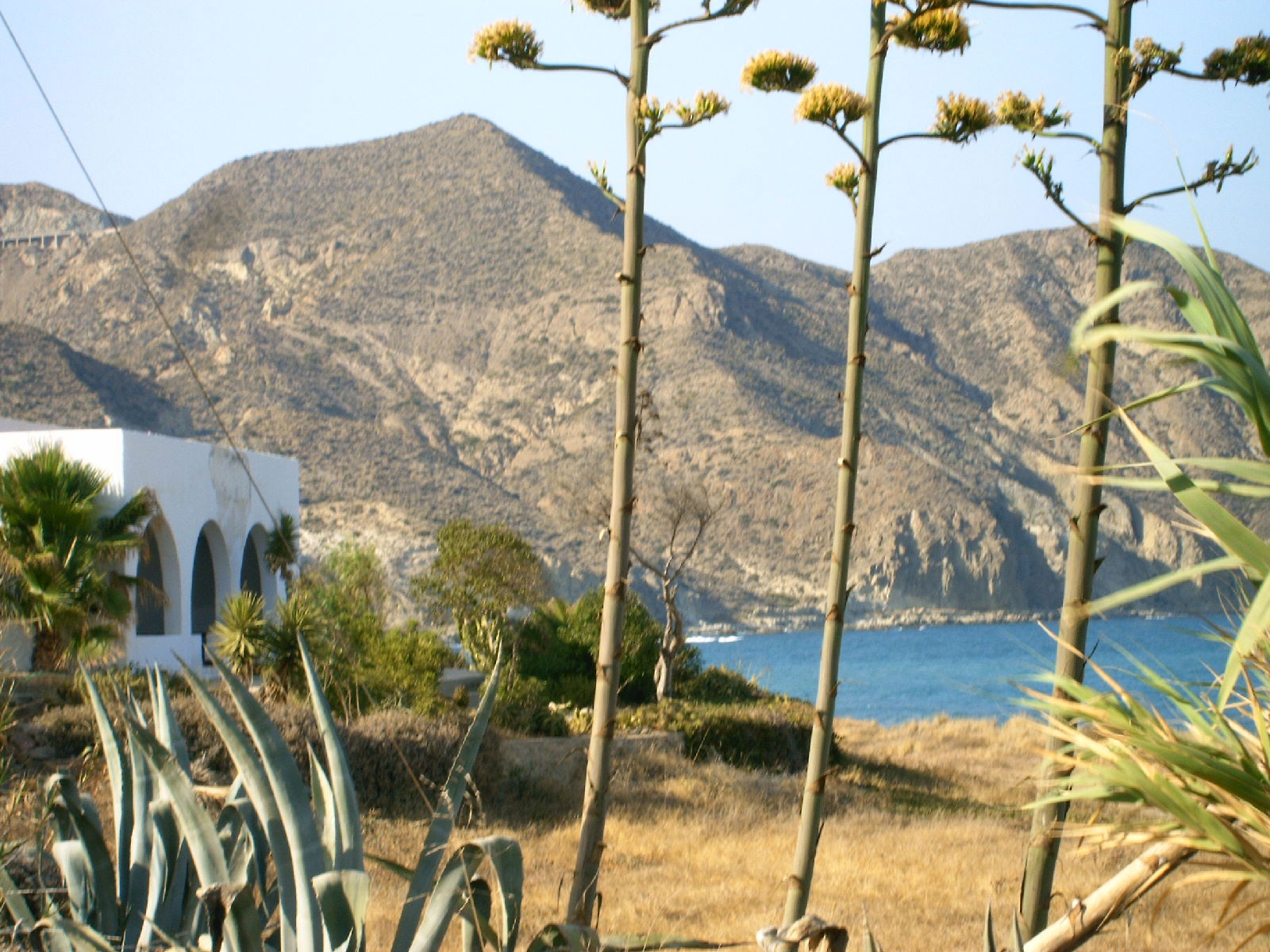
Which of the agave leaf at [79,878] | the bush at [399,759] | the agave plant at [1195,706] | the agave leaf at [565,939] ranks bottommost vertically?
the bush at [399,759]

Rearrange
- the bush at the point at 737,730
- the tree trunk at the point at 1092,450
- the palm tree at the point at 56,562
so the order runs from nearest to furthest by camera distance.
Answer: the tree trunk at the point at 1092,450
the palm tree at the point at 56,562
the bush at the point at 737,730

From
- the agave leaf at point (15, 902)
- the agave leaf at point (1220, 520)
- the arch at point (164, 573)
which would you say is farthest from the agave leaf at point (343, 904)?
the arch at point (164, 573)

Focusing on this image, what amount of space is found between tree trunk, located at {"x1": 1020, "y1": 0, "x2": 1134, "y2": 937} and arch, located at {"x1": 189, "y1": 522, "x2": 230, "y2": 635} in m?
21.4

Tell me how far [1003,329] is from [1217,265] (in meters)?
75.6

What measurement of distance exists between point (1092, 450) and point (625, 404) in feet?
4.72

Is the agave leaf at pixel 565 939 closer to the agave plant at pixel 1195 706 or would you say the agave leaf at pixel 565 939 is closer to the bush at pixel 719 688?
the agave plant at pixel 1195 706

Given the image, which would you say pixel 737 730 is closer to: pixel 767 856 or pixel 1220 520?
pixel 767 856

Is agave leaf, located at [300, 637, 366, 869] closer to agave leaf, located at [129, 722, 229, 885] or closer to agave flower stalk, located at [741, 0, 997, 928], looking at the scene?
agave leaf, located at [129, 722, 229, 885]

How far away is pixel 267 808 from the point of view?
278cm

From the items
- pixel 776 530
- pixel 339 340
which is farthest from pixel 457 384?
pixel 776 530

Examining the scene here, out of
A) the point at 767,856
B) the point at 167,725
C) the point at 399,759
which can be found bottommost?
the point at 767,856

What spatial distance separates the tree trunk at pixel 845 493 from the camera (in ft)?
12.4

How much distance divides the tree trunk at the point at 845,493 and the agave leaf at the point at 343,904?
5.31 ft

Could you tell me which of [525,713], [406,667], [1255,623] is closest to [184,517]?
[406,667]
